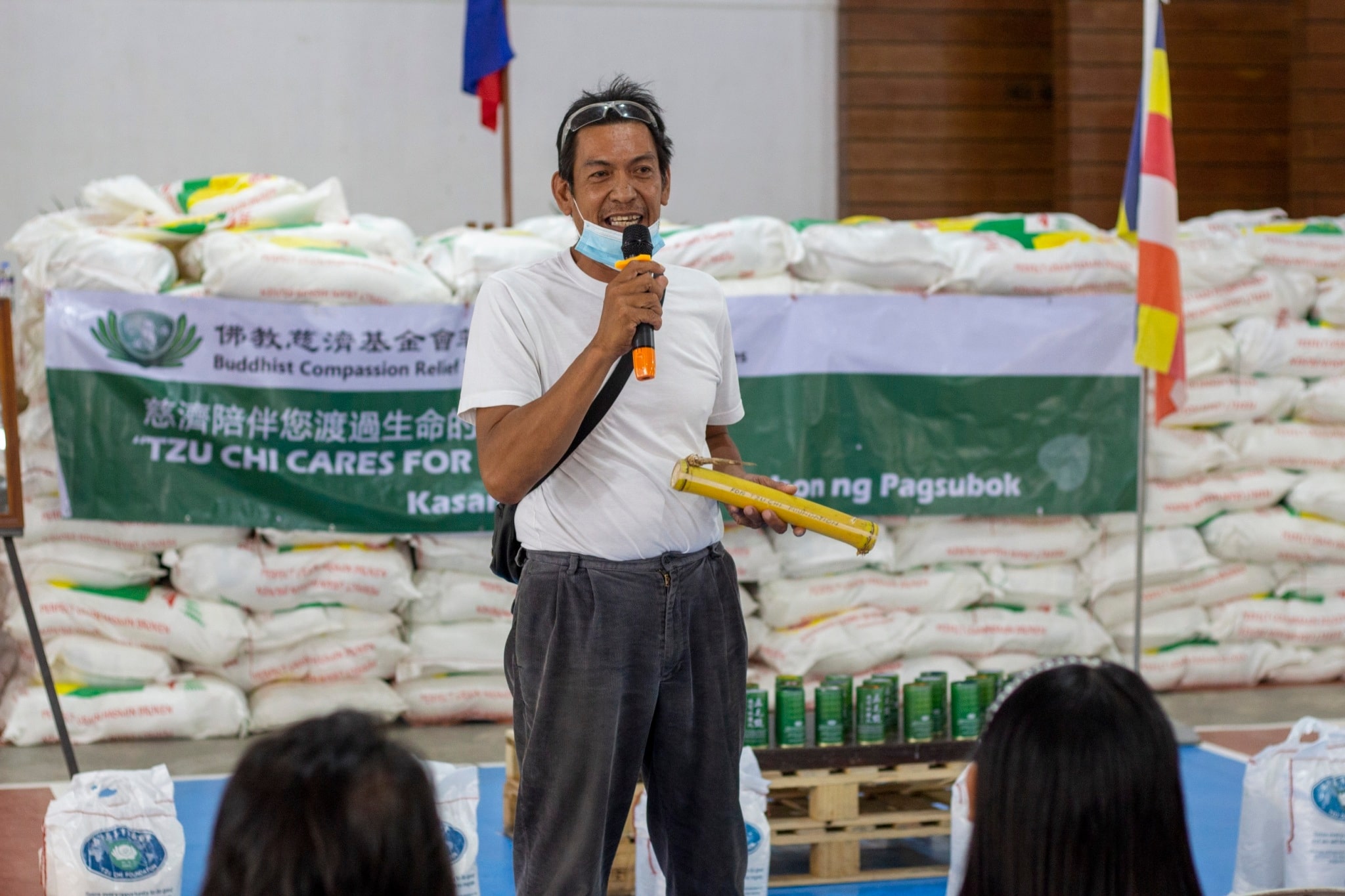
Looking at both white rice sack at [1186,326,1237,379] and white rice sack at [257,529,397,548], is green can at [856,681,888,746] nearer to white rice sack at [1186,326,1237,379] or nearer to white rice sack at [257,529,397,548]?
white rice sack at [257,529,397,548]

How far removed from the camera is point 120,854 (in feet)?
8.73

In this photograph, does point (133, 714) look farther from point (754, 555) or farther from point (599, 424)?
point (599, 424)

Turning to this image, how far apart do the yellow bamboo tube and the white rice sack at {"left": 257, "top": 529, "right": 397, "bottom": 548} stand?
285 centimetres

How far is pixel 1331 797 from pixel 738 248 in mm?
2583

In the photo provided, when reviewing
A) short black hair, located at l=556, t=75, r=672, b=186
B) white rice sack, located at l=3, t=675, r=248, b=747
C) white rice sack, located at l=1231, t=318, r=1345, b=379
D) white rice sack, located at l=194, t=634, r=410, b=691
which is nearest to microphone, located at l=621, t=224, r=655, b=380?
short black hair, located at l=556, t=75, r=672, b=186

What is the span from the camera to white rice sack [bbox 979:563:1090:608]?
4930 mm

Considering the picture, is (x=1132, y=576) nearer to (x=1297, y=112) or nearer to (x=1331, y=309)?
(x=1331, y=309)

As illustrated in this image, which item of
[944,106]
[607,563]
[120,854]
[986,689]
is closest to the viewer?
[607,563]

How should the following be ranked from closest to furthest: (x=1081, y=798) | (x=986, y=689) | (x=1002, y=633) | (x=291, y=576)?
1. (x=1081, y=798)
2. (x=986, y=689)
3. (x=291, y=576)
4. (x=1002, y=633)

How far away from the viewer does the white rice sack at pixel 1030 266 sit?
4.91 meters

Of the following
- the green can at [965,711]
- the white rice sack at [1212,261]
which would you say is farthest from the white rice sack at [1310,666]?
the green can at [965,711]

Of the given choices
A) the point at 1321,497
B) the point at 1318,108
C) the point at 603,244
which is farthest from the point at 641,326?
the point at 1318,108

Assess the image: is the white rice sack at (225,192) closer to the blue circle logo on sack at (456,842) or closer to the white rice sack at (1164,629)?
the blue circle logo on sack at (456,842)

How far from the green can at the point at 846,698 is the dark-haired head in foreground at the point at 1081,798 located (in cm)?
217
